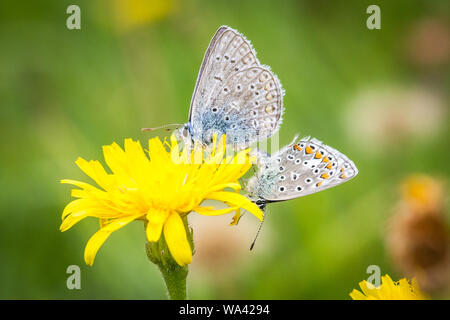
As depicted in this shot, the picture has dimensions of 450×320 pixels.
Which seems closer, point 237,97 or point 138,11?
point 237,97

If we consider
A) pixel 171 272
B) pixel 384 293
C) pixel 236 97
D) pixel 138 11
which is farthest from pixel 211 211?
pixel 138 11

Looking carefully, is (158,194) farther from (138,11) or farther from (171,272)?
(138,11)

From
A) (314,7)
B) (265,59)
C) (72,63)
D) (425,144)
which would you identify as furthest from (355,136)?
(72,63)

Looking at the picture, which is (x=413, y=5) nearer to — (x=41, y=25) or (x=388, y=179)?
(x=388, y=179)

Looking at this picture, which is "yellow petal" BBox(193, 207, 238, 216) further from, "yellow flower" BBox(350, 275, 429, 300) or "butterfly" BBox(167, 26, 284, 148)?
"butterfly" BBox(167, 26, 284, 148)

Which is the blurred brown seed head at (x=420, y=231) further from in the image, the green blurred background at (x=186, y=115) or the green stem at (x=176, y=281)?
the green stem at (x=176, y=281)

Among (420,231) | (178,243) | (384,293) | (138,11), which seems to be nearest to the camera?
(384,293)
